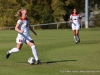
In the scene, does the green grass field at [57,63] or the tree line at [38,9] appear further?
the tree line at [38,9]

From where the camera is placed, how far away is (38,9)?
5822 cm

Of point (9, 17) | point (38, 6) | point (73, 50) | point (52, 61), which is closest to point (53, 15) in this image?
point (38, 6)

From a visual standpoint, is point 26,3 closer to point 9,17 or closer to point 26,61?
point 9,17

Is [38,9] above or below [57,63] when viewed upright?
below

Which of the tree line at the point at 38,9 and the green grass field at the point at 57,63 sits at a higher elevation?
the green grass field at the point at 57,63

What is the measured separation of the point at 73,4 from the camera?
192 ft

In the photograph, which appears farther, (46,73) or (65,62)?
(65,62)

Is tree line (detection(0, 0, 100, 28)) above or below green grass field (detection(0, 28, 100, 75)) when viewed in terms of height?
below

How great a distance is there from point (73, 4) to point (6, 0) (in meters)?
9.34

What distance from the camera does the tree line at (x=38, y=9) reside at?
5706cm

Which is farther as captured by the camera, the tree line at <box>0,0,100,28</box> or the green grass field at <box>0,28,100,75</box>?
the tree line at <box>0,0,100,28</box>

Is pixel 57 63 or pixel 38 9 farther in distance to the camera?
pixel 38 9

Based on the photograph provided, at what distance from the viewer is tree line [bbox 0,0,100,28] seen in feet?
187

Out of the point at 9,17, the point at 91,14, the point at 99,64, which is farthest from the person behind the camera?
the point at 91,14
